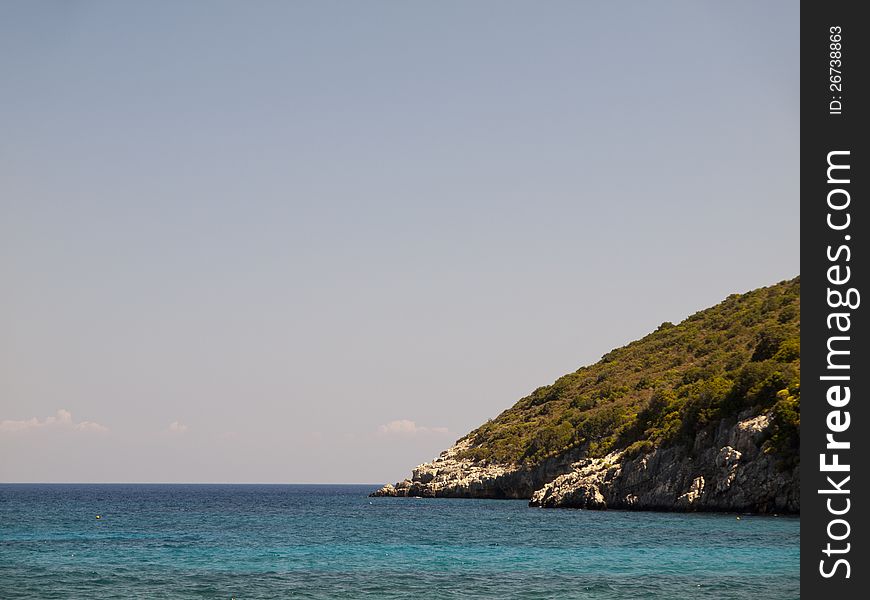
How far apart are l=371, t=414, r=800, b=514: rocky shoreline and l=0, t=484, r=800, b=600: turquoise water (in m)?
3.44

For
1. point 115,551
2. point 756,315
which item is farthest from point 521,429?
point 115,551

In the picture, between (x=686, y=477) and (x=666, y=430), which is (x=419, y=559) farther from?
(x=666, y=430)

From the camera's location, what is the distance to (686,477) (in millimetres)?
87375

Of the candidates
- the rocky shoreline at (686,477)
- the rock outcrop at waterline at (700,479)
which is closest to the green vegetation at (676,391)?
the rocky shoreline at (686,477)

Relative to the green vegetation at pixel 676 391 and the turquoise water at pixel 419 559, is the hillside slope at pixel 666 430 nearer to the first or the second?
the green vegetation at pixel 676 391

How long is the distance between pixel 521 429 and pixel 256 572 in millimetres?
100064

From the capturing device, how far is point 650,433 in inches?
3895

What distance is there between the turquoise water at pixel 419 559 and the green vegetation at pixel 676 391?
38.2 ft

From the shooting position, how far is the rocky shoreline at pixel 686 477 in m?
77.1

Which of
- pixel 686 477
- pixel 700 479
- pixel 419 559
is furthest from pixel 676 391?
pixel 419 559

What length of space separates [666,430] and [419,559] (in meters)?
47.0
